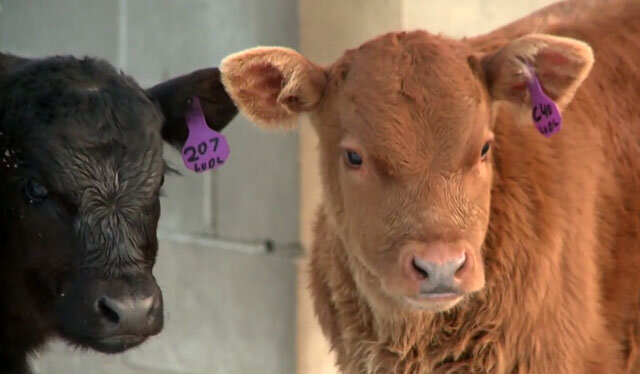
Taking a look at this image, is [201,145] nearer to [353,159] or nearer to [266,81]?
[266,81]

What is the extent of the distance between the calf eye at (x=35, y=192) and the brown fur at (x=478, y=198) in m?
0.57

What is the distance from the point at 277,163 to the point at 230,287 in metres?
0.58

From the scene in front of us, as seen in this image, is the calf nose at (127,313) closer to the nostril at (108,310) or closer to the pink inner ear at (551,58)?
the nostril at (108,310)

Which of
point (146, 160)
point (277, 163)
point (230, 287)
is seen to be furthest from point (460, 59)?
point (230, 287)

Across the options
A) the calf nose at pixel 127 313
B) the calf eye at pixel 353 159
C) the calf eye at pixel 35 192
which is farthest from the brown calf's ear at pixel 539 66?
the calf eye at pixel 35 192

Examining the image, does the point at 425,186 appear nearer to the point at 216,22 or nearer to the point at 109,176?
the point at 109,176

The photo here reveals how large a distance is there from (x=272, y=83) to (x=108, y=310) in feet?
2.62

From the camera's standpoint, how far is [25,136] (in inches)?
109

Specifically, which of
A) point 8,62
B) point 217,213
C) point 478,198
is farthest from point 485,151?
point 217,213

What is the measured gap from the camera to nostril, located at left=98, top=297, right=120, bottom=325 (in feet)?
8.60

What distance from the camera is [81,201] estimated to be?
269cm

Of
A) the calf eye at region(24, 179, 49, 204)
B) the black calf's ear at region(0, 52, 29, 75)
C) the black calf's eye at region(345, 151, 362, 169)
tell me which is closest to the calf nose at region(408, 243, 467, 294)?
the black calf's eye at region(345, 151, 362, 169)

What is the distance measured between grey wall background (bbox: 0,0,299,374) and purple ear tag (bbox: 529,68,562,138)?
4.25 ft

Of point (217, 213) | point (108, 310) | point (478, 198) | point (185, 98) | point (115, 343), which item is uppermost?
point (185, 98)
